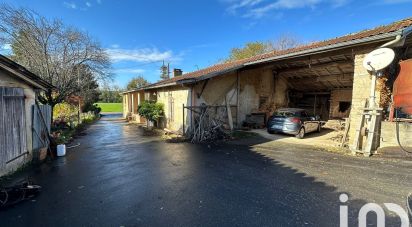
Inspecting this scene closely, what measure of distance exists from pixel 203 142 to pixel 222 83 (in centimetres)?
380

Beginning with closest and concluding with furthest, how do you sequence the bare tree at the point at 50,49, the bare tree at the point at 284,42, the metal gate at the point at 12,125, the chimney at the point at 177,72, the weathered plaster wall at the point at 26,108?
the metal gate at the point at 12,125, the weathered plaster wall at the point at 26,108, the bare tree at the point at 50,49, the chimney at the point at 177,72, the bare tree at the point at 284,42

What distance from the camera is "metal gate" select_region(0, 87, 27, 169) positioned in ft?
16.7

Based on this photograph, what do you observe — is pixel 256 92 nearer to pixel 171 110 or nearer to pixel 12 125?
pixel 171 110

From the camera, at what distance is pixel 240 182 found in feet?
16.0

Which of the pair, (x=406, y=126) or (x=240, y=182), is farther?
(x=406, y=126)

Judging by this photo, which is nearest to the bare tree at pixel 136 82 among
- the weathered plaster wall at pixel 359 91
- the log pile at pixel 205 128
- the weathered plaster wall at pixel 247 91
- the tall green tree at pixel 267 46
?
the tall green tree at pixel 267 46

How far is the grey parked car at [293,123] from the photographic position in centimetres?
1016

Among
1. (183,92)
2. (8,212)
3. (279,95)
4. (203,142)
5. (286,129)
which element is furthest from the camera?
(279,95)

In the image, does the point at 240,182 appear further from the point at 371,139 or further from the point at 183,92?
the point at 183,92

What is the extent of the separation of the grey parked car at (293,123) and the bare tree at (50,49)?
423 inches

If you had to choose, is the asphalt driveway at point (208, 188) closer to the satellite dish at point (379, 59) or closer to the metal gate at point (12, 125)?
the metal gate at point (12, 125)

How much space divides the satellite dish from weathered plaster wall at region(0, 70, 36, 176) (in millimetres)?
10521

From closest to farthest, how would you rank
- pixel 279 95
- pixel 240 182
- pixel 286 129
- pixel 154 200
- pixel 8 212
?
1. pixel 8 212
2. pixel 154 200
3. pixel 240 182
4. pixel 286 129
5. pixel 279 95

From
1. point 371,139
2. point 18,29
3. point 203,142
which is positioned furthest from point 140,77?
point 371,139
